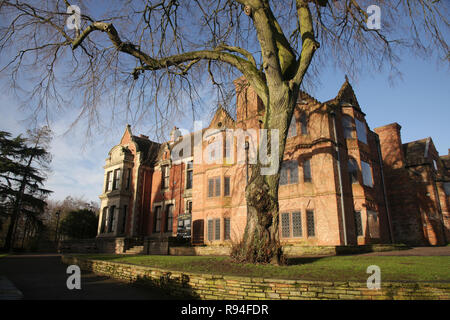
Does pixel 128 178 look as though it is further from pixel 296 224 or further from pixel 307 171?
pixel 307 171

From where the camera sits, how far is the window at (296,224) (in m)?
19.2

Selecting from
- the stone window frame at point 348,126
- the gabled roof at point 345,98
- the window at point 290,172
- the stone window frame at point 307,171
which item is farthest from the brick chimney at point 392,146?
the window at point 290,172

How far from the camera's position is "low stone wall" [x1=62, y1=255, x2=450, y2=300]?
5.09m

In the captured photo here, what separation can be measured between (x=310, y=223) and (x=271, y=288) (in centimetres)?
1385

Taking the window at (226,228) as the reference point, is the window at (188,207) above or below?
above

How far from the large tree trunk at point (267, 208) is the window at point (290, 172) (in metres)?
12.2

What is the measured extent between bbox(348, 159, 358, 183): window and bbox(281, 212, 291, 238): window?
17.8 feet

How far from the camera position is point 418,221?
2494cm

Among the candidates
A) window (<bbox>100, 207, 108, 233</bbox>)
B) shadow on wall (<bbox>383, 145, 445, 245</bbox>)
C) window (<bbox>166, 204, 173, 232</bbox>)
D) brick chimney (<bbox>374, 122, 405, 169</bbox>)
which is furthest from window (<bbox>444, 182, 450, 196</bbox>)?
window (<bbox>100, 207, 108, 233</bbox>)

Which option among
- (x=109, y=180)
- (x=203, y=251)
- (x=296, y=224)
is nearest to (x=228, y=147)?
(x=296, y=224)

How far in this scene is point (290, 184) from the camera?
66.6 feet

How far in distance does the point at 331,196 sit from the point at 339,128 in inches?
216

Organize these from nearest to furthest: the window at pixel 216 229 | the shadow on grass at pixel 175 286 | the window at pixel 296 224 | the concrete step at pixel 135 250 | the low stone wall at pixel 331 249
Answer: the shadow on grass at pixel 175 286 < the low stone wall at pixel 331 249 < the window at pixel 296 224 < the window at pixel 216 229 < the concrete step at pixel 135 250

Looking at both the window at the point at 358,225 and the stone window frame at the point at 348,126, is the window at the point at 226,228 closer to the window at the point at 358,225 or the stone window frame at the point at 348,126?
the window at the point at 358,225
